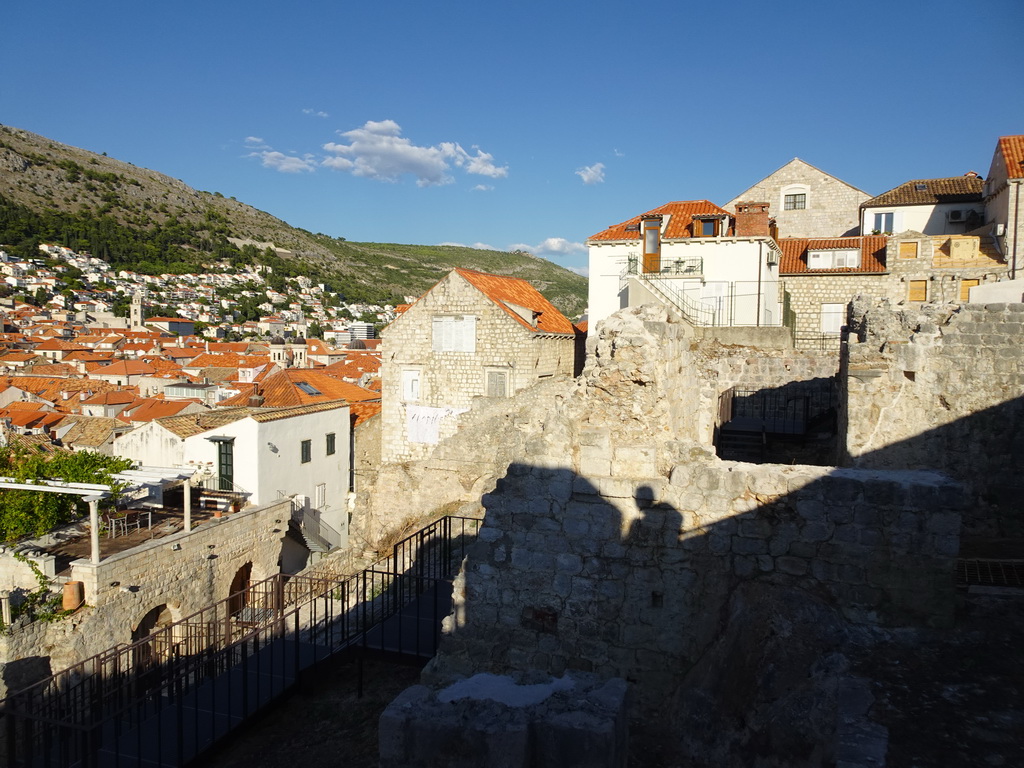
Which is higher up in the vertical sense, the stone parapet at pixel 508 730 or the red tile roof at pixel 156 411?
the stone parapet at pixel 508 730

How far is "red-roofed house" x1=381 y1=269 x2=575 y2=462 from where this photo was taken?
886 inches

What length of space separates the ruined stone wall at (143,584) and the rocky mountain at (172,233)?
83.1 metres

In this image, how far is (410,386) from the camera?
23828 millimetres

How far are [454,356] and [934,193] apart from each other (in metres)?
21.9

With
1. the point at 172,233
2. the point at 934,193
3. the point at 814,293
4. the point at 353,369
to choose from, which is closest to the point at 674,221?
the point at 814,293

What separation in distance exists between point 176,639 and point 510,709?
48.6 ft

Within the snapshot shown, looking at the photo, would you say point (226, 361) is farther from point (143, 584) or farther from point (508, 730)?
point (508, 730)

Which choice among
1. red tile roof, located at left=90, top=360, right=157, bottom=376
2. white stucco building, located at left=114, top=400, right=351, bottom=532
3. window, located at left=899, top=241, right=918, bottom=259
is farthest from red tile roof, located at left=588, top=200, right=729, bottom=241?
red tile roof, located at left=90, top=360, right=157, bottom=376

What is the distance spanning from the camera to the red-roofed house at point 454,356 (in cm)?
2252

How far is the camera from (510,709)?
3887 mm

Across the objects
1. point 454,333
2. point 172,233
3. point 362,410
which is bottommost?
point 362,410

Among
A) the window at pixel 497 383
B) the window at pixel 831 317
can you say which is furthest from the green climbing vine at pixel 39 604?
the window at pixel 831 317

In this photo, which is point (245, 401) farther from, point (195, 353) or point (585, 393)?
point (195, 353)

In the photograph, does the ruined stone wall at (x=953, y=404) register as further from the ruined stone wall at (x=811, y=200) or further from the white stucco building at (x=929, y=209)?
the ruined stone wall at (x=811, y=200)
